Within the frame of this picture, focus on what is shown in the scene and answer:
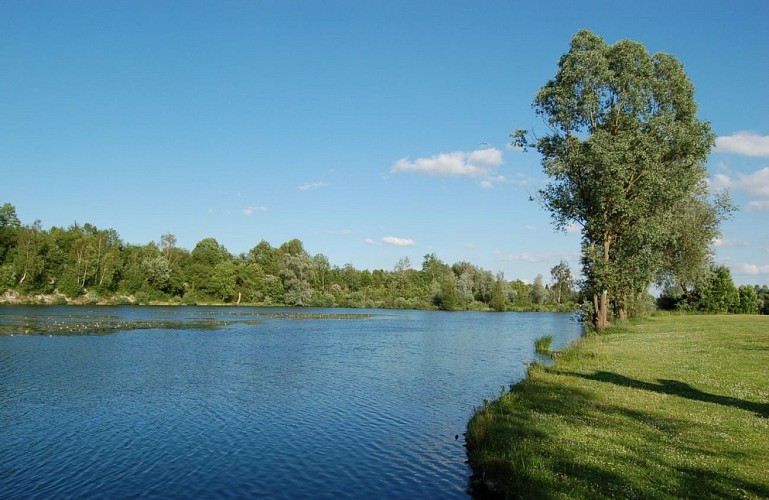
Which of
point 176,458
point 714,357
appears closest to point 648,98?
point 714,357

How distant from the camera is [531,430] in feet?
53.5

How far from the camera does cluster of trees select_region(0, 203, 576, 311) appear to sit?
123963 mm

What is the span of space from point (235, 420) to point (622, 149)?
112 ft

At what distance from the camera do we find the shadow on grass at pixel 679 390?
17.5 meters

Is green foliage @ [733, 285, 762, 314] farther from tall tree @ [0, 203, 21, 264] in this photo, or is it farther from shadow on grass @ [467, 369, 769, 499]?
tall tree @ [0, 203, 21, 264]

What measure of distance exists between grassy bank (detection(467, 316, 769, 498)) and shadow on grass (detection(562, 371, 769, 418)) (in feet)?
0.12

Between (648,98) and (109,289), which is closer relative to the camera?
(648,98)

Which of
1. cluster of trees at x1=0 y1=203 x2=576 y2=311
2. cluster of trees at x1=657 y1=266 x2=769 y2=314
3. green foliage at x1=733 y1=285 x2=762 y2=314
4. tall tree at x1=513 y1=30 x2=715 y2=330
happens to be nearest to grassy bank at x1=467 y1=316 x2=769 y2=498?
tall tree at x1=513 y1=30 x2=715 y2=330

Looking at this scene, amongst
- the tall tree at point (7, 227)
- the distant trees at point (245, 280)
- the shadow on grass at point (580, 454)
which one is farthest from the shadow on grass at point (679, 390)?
the tall tree at point (7, 227)

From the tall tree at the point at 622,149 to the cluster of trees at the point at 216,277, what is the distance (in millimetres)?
Result: 78488

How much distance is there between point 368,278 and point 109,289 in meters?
90.0

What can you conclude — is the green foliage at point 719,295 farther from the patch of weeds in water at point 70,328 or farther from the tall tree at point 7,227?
the tall tree at point 7,227

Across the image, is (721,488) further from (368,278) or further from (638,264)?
(368,278)

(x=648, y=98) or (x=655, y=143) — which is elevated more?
(x=648, y=98)
